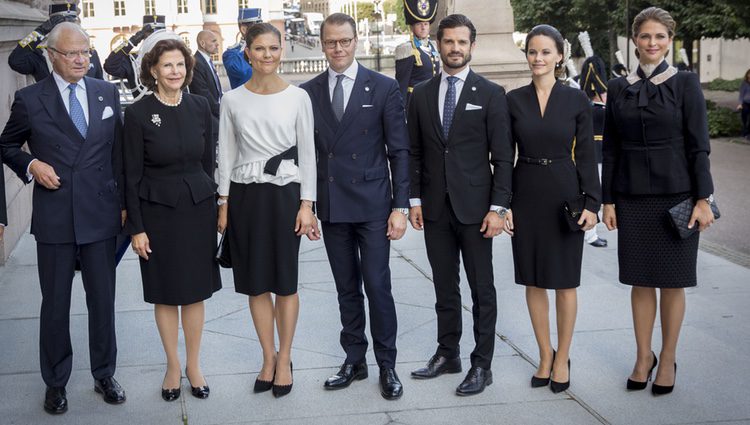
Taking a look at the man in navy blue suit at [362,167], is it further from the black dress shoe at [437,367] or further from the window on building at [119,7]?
the window on building at [119,7]

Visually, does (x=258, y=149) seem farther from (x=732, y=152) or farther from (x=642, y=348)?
(x=732, y=152)

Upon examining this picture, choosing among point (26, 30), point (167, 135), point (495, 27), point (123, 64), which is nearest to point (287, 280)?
point (167, 135)

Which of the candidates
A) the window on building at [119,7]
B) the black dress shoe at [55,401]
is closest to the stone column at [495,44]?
the black dress shoe at [55,401]

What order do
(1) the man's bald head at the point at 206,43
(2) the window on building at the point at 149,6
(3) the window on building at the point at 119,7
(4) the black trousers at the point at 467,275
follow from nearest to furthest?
(4) the black trousers at the point at 467,275 → (1) the man's bald head at the point at 206,43 → (3) the window on building at the point at 119,7 → (2) the window on building at the point at 149,6

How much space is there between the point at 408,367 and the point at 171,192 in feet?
5.87

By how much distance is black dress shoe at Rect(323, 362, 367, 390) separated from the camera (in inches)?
227

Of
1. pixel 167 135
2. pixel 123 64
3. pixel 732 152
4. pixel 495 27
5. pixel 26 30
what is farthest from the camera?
pixel 732 152

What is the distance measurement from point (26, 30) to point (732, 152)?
539 inches

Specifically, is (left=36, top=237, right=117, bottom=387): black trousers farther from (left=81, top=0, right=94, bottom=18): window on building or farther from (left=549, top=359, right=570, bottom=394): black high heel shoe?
(left=81, top=0, right=94, bottom=18): window on building

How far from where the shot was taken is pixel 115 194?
5.59 m

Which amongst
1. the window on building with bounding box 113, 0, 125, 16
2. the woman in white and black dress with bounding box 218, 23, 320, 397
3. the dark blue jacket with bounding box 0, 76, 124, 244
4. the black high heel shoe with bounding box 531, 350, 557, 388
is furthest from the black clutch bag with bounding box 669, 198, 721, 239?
the window on building with bounding box 113, 0, 125, 16

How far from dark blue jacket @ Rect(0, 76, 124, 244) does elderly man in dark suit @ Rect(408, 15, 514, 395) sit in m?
1.64

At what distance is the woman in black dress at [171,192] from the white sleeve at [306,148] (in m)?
0.50

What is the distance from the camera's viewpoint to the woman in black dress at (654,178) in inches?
215
